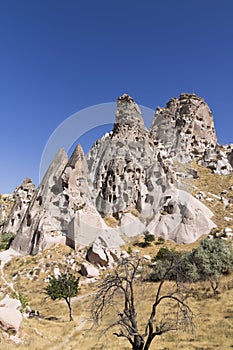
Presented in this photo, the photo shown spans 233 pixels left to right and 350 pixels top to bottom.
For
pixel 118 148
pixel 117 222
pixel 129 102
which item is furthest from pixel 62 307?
pixel 129 102

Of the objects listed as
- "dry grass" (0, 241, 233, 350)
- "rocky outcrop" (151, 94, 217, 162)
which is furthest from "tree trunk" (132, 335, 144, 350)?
"rocky outcrop" (151, 94, 217, 162)

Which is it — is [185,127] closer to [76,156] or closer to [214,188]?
[214,188]

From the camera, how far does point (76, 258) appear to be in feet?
106

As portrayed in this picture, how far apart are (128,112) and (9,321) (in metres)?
54.5

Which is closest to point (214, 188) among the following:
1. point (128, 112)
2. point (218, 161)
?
point (218, 161)

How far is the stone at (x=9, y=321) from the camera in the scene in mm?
14367

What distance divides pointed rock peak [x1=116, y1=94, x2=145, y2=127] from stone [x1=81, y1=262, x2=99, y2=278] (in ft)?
116

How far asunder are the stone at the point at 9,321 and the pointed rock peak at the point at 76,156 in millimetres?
28667

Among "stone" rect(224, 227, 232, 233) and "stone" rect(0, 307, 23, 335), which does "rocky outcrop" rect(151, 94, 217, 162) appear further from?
"stone" rect(0, 307, 23, 335)

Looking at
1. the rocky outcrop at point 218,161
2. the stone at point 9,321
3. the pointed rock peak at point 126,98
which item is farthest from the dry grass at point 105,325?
the pointed rock peak at point 126,98

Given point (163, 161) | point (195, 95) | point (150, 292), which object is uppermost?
point (195, 95)

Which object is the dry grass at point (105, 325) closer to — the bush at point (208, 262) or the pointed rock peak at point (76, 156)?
the bush at point (208, 262)

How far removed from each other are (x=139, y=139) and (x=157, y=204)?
16864 millimetres

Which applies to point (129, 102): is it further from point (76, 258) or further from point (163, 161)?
point (76, 258)
